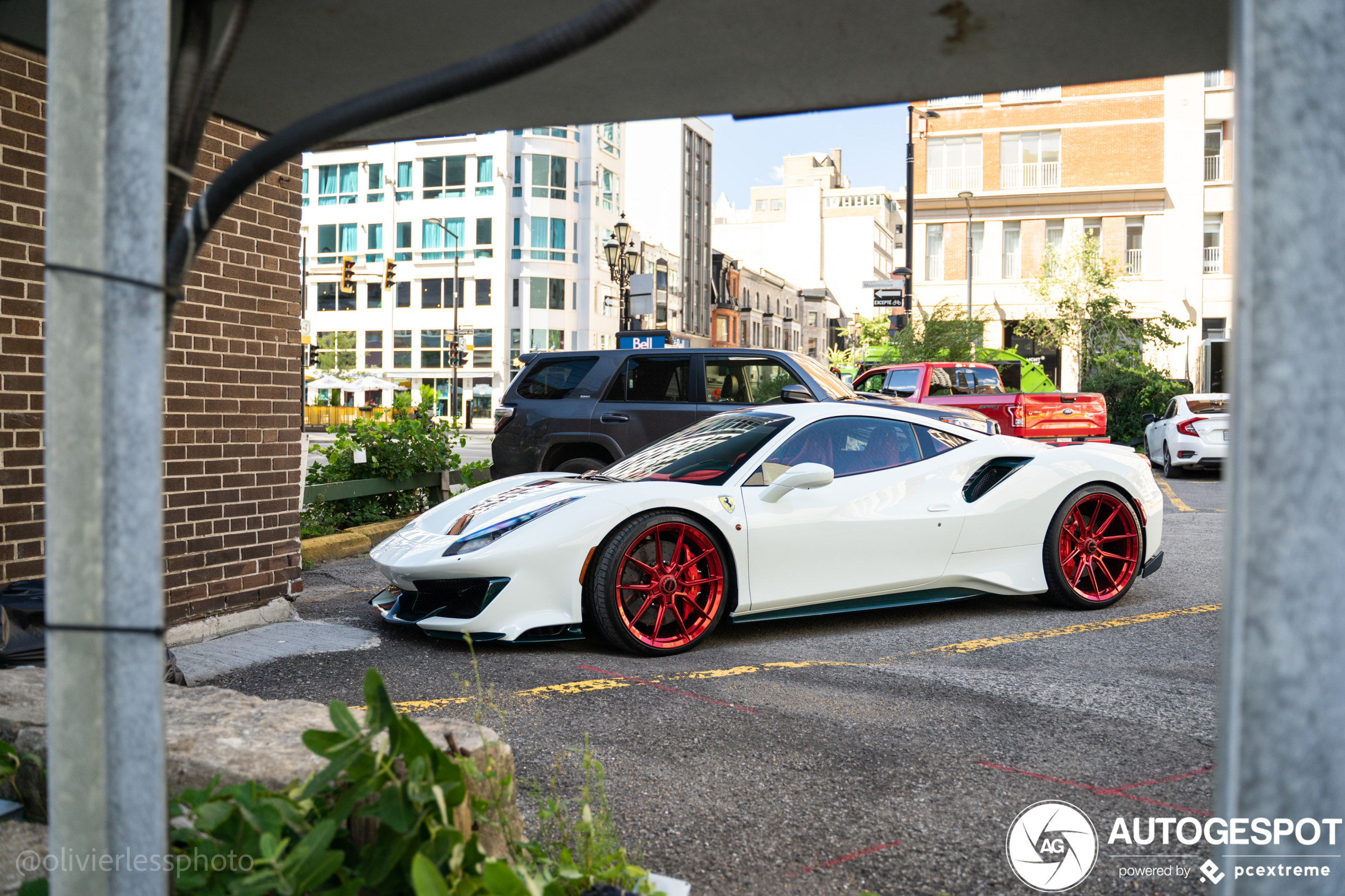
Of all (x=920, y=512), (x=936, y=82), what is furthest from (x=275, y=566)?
(x=936, y=82)

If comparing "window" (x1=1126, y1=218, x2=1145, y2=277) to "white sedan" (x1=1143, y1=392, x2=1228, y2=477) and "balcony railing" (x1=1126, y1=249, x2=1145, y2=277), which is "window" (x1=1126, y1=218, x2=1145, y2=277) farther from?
"white sedan" (x1=1143, y1=392, x2=1228, y2=477)

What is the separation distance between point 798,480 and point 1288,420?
397 cm

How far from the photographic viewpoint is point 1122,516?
19.4 feet

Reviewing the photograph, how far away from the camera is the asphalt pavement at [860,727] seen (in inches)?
102

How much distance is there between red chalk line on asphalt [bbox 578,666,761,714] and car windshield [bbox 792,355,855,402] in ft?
16.3

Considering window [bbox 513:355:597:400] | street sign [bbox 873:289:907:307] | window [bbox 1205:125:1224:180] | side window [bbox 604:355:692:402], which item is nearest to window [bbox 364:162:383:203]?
window [bbox 1205:125:1224:180]

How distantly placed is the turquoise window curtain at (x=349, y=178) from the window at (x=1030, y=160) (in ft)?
130

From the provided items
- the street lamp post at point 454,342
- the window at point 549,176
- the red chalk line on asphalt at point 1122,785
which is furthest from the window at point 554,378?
the window at point 549,176

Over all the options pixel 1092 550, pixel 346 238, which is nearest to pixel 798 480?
pixel 1092 550

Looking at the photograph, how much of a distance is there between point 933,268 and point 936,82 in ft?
125

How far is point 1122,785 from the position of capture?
305 centimetres

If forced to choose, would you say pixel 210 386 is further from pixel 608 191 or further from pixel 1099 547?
pixel 608 191

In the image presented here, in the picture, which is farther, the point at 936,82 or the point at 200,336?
the point at 200,336

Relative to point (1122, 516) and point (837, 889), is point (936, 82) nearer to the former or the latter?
point (837, 889)
